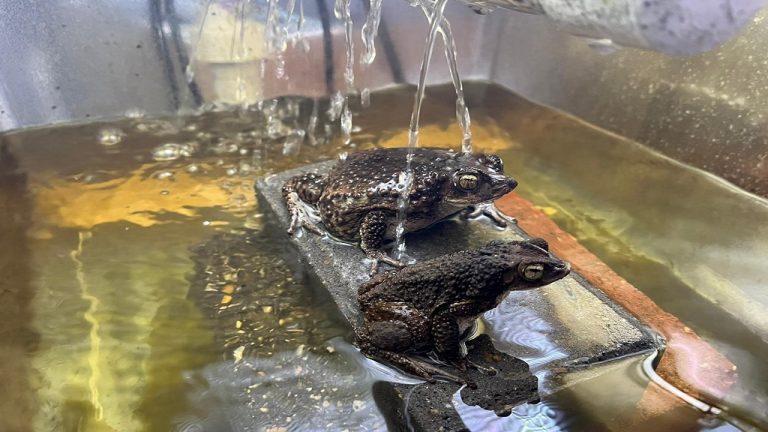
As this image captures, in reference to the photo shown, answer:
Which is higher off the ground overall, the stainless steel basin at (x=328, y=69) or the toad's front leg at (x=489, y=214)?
the stainless steel basin at (x=328, y=69)

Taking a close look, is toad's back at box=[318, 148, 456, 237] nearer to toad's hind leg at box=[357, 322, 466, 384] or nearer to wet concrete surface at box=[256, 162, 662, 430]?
wet concrete surface at box=[256, 162, 662, 430]

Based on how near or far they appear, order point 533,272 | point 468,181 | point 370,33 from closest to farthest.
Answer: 1. point 533,272
2. point 468,181
3. point 370,33

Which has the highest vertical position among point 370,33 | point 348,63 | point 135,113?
point 370,33

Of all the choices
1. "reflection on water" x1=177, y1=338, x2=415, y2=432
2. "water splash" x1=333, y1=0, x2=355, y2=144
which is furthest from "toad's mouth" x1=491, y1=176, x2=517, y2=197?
"water splash" x1=333, y1=0, x2=355, y2=144

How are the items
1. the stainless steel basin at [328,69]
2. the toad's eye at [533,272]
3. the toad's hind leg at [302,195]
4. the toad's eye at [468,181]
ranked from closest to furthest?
the toad's eye at [533,272]
the toad's eye at [468,181]
the toad's hind leg at [302,195]
the stainless steel basin at [328,69]

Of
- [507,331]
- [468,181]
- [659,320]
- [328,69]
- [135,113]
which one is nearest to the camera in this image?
[507,331]

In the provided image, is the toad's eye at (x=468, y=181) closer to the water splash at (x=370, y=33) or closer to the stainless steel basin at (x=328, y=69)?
the stainless steel basin at (x=328, y=69)

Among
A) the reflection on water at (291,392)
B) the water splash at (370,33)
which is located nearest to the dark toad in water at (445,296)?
the reflection on water at (291,392)

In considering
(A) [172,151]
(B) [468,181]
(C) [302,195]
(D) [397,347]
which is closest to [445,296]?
(D) [397,347]

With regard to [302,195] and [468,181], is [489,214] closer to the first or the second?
[468,181]
